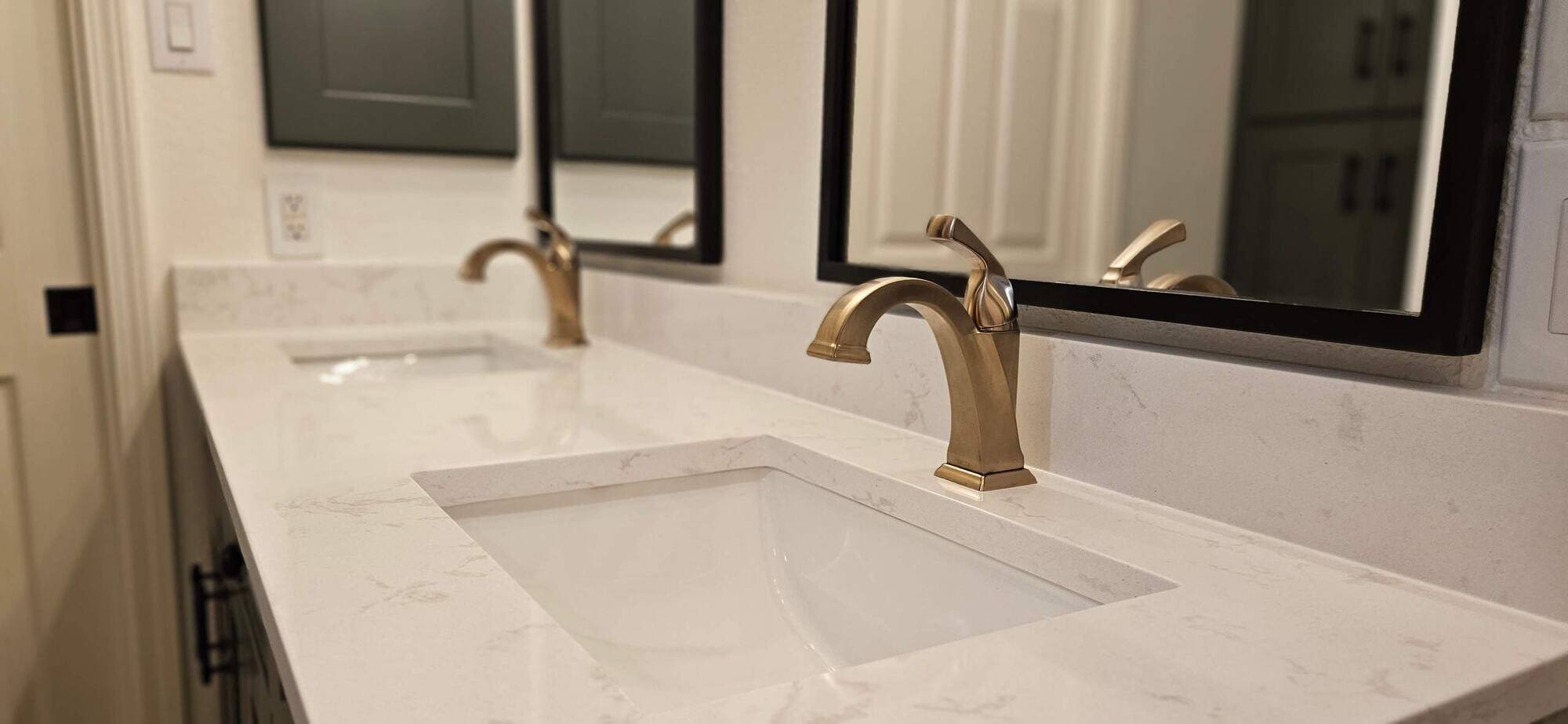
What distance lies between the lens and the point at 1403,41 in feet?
2.69

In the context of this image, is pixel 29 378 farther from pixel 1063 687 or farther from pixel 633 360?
pixel 1063 687

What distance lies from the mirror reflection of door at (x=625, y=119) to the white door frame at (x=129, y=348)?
0.62 metres

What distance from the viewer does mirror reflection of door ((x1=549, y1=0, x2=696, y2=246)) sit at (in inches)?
51.6

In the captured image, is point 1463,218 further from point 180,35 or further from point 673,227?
point 180,35

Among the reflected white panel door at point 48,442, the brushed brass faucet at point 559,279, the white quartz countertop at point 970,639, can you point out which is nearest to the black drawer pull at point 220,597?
the white quartz countertop at point 970,639

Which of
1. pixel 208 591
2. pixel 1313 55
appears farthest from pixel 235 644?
pixel 1313 55

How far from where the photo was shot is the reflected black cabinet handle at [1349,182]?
0.88 metres

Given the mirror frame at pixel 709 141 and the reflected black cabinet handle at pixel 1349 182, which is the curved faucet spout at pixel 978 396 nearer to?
the reflected black cabinet handle at pixel 1349 182

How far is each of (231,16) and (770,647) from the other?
134 cm

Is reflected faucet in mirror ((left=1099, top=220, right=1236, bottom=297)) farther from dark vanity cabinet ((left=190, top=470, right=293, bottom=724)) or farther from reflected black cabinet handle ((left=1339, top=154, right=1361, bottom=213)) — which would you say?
dark vanity cabinet ((left=190, top=470, right=293, bottom=724))

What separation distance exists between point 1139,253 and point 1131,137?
6.4 inches

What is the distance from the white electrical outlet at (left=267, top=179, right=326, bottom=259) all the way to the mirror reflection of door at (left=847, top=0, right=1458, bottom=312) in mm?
1002

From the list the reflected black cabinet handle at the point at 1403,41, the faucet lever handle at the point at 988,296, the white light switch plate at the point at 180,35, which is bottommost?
the faucet lever handle at the point at 988,296

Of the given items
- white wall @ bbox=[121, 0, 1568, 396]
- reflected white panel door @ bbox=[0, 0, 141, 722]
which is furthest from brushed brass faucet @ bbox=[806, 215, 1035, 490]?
reflected white panel door @ bbox=[0, 0, 141, 722]
